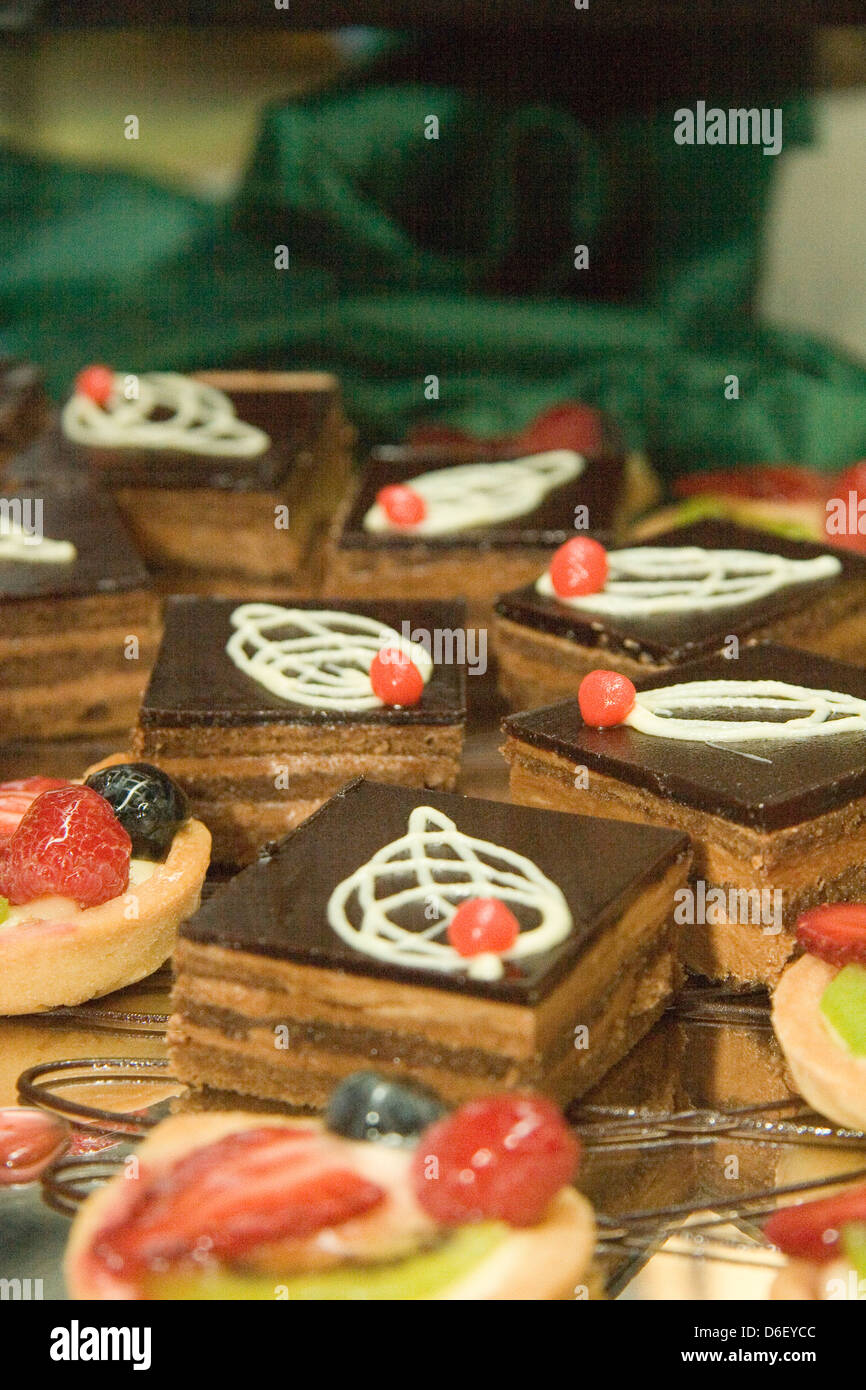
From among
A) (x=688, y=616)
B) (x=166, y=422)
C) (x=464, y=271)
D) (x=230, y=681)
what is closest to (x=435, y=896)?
(x=230, y=681)

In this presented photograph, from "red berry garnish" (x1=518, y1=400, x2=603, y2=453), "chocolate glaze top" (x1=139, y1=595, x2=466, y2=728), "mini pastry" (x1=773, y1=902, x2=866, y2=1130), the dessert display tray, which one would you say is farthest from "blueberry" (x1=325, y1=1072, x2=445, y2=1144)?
"red berry garnish" (x1=518, y1=400, x2=603, y2=453)

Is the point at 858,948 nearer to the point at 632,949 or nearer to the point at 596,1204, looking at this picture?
the point at 632,949
